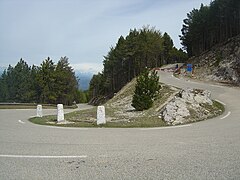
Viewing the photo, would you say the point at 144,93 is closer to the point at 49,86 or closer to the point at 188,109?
the point at 188,109

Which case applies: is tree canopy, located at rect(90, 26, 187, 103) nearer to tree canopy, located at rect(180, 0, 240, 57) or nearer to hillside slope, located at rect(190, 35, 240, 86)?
tree canopy, located at rect(180, 0, 240, 57)

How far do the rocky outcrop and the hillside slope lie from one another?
1792 cm

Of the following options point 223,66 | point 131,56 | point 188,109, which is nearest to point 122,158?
point 188,109

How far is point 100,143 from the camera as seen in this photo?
26.3 ft

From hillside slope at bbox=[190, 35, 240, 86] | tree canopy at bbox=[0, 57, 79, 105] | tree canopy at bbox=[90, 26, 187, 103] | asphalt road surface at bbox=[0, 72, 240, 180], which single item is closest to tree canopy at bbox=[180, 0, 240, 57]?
tree canopy at bbox=[90, 26, 187, 103]

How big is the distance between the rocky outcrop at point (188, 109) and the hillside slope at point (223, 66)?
17924 millimetres

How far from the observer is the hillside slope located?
37284 mm

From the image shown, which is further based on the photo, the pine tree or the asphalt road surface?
the pine tree

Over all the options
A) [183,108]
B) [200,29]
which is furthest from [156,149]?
[200,29]

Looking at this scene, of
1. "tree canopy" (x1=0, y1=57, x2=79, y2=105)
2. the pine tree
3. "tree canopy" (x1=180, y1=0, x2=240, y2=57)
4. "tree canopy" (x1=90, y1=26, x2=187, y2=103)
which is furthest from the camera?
"tree canopy" (x1=0, y1=57, x2=79, y2=105)

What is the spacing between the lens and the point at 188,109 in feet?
50.2

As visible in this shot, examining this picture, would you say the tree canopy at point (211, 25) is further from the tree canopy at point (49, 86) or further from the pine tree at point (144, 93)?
the pine tree at point (144, 93)

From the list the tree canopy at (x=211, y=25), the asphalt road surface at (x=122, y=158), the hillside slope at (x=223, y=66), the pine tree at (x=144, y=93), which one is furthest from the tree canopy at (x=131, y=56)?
the asphalt road surface at (x=122, y=158)

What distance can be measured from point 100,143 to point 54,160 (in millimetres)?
2170
